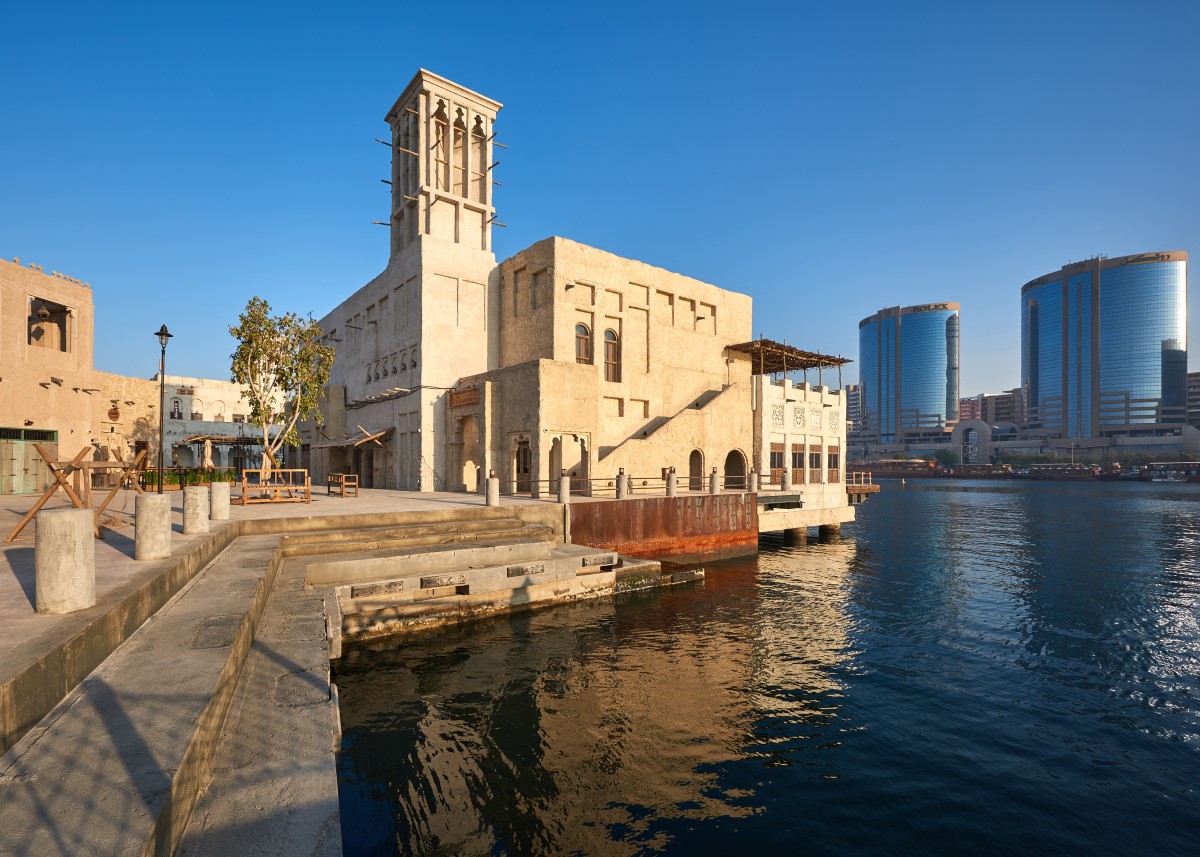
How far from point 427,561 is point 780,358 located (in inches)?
1227

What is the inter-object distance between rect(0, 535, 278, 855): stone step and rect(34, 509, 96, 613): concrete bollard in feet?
2.58

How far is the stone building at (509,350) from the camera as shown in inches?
1110

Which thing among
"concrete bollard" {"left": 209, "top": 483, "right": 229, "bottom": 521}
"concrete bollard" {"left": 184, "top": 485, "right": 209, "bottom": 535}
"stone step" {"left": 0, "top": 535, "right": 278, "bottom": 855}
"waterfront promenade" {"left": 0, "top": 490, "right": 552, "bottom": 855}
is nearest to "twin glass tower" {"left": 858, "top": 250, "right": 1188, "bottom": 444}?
"concrete bollard" {"left": 209, "top": 483, "right": 229, "bottom": 521}

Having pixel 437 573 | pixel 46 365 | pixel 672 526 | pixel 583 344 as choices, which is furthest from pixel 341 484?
pixel 672 526

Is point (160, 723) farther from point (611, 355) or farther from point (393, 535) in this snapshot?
point (611, 355)

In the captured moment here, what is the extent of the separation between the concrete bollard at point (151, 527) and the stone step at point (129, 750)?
275cm

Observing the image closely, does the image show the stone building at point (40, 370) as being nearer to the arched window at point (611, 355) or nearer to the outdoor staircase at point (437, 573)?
the outdoor staircase at point (437, 573)

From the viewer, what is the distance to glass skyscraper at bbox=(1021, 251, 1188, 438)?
157250 mm

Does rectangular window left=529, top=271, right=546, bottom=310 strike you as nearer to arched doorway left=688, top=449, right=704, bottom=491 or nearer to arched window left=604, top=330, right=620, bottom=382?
arched window left=604, top=330, right=620, bottom=382

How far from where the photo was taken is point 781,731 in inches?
382

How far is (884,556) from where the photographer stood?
29.4 meters

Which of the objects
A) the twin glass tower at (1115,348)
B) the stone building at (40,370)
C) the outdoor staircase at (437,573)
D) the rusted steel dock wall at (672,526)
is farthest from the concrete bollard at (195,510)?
the twin glass tower at (1115,348)

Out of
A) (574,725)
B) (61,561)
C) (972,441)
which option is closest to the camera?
(61,561)

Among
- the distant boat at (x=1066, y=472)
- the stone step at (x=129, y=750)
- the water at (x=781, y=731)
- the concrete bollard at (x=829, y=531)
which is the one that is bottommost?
the distant boat at (x=1066, y=472)
